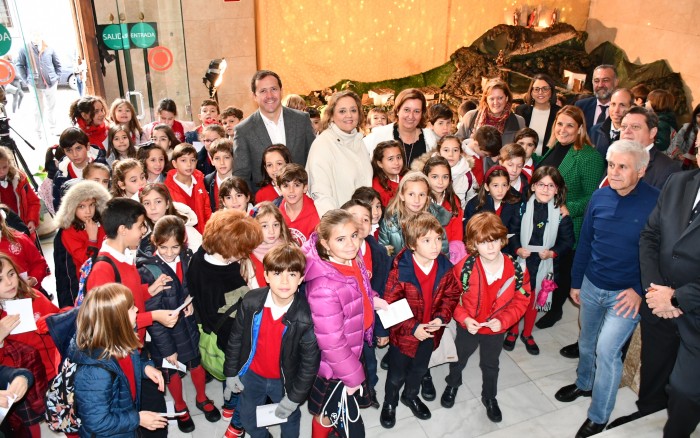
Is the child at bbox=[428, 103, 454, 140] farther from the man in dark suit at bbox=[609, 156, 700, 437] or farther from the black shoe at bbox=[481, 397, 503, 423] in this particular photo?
the black shoe at bbox=[481, 397, 503, 423]

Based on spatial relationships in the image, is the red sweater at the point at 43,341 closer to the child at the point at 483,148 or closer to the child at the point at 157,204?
the child at the point at 157,204

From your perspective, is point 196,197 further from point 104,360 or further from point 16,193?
point 104,360

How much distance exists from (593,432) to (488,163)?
2.27m

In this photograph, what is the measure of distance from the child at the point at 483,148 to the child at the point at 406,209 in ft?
3.67

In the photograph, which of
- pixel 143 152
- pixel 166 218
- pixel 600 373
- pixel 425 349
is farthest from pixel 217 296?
pixel 600 373

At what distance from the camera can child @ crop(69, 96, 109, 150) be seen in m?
4.76

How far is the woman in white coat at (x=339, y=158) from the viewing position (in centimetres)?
370

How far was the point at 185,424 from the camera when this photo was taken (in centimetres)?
327

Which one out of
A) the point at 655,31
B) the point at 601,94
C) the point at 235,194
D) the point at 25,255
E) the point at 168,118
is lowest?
the point at 25,255

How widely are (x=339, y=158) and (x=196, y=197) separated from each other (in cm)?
126

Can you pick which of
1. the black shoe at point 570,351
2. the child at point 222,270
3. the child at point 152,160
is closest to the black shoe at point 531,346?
the black shoe at point 570,351

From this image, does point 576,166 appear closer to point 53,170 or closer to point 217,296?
point 217,296

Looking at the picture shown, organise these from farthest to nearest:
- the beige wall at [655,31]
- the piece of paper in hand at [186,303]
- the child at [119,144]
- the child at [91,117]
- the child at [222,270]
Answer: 1. the beige wall at [655,31]
2. the child at [91,117]
3. the child at [119,144]
4. the piece of paper in hand at [186,303]
5. the child at [222,270]

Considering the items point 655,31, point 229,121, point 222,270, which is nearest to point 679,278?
point 222,270
